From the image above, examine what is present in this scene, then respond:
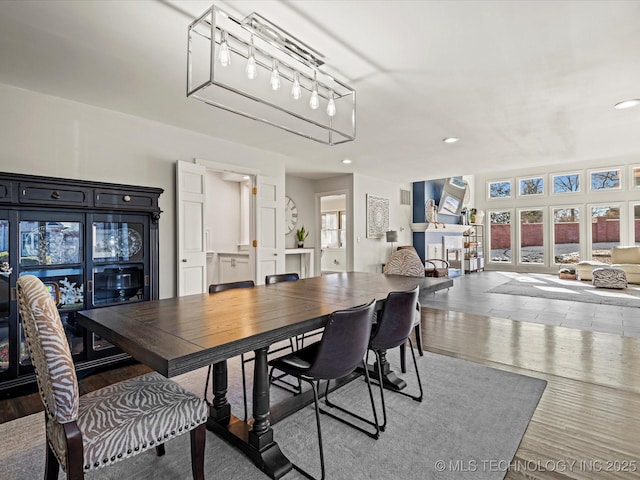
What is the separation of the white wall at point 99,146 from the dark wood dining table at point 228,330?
1.84 meters

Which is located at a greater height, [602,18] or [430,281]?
[602,18]

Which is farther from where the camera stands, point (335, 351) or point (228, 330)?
point (335, 351)

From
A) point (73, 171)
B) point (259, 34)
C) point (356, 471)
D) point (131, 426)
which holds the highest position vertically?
point (259, 34)

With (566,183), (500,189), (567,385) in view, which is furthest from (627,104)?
(500,189)

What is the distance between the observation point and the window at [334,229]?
9.06 metres

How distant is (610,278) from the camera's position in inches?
281

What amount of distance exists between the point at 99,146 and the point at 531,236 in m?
11.3

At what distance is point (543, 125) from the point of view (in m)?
3.86

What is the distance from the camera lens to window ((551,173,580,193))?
9.78 m

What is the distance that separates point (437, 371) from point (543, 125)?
305 centimetres

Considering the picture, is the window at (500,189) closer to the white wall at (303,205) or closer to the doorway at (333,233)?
the doorway at (333,233)

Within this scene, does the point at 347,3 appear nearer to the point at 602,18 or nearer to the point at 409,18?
the point at 409,18

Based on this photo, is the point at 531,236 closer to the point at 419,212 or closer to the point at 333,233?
the point at 419,212

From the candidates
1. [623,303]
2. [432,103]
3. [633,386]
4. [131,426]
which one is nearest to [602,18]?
[432,103]
